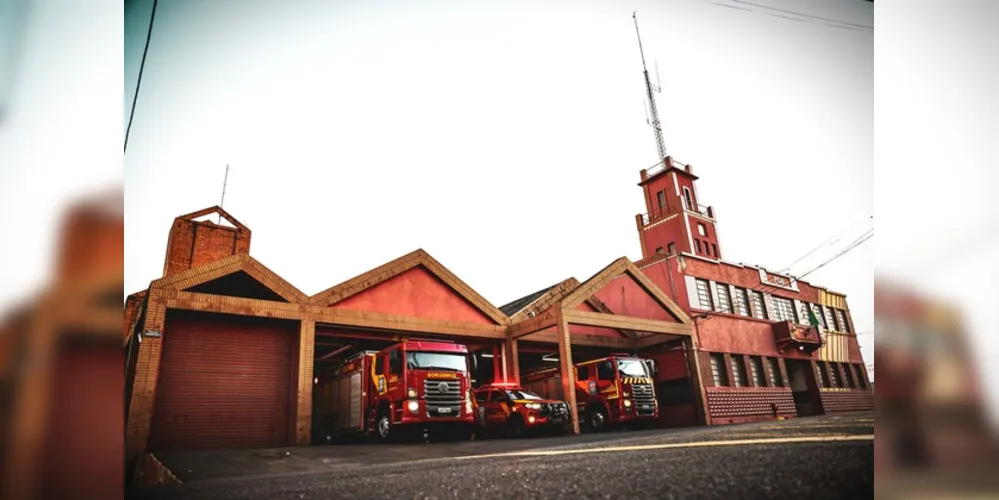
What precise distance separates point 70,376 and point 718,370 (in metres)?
24.8

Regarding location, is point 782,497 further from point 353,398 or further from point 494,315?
point 494,315

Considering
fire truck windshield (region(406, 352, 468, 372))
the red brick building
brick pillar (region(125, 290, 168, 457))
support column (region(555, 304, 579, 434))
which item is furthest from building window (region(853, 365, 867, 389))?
brick pillar (region(125, 290, 168, 457))

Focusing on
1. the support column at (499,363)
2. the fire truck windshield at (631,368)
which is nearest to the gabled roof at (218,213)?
the support column at (499,363)

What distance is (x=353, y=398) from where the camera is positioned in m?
14.6

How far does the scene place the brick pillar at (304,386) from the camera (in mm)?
12750

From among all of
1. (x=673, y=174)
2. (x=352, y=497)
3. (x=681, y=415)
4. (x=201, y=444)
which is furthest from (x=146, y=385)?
(x=673, y=174)

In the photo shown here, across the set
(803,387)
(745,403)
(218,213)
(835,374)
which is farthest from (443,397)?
(835,374)

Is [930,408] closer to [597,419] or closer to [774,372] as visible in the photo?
[597,419]

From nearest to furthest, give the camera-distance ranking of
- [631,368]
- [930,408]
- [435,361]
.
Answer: [930,408], [435,361], [631,368]

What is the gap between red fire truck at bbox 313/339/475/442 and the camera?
505 inches

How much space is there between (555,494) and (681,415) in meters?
20.7

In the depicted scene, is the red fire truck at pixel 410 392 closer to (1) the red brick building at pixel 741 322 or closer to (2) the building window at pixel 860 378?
(1) the red brick building at pixel 741 322

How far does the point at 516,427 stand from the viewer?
15.0 m

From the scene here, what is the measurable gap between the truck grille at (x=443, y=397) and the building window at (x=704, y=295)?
49.9 ft
